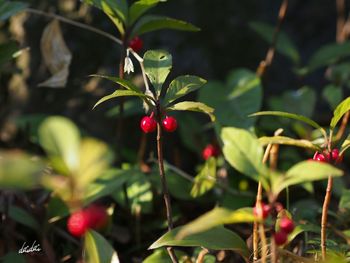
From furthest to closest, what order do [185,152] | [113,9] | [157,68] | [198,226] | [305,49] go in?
1. [305,49]
2. [185,152]
3. [113,9]
4. [157,68]
5. [198,226]

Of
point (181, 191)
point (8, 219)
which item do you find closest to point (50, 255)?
point (8, 219)

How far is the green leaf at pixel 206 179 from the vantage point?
6.06 feet

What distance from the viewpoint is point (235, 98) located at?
7.08ft

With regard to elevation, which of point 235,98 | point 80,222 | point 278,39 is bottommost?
point 235,98

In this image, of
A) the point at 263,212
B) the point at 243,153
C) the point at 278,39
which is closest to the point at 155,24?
the point at 243,153

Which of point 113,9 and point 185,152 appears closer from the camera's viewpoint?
point 113,9

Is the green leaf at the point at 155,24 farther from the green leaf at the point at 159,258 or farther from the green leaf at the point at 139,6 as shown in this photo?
the green leaf at the point at 159,258

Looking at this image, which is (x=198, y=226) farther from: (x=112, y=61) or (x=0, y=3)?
(x=112, y=61)

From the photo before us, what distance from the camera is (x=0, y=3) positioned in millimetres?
1736

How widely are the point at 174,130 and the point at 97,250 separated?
54 cm

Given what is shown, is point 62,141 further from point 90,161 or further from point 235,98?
point 235,98

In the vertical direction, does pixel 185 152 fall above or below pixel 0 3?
below

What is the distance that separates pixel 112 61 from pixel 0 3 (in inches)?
28.3

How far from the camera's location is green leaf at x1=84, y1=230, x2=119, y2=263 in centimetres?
119
